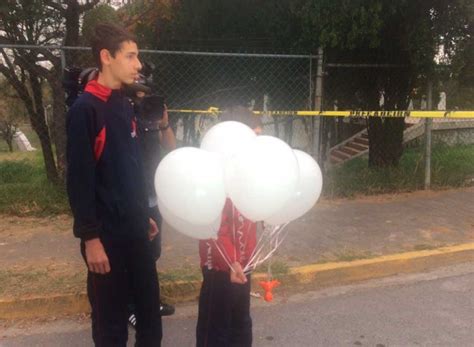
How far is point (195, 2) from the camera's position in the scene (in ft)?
25.8

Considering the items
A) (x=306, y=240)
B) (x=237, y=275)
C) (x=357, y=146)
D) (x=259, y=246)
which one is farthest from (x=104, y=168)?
(x=357, y=146)

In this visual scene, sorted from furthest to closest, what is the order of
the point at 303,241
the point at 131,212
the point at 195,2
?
1. the point at 195,2
2. the point at 303,241
3. the point at 131,212

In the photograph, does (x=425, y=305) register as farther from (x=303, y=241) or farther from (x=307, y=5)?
(x=307, y=5)

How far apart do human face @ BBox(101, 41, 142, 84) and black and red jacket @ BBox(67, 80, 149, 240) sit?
8 centimetres

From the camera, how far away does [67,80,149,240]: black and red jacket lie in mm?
2188

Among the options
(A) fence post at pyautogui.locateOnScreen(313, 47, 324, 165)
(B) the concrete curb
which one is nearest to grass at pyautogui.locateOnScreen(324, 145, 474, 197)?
(A) fence post at pyautogui.locateOnScreen(313, 47, 324, 165)

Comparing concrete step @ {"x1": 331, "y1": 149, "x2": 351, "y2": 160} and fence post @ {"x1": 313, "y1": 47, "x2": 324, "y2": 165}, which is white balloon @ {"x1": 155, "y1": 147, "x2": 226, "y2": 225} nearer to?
fence post @ {"x1": 313, "y1": 47, "x2": 324, "y2": 165}

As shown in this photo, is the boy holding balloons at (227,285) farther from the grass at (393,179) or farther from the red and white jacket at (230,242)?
the grass at (393,179)

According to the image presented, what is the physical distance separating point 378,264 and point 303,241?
81 cm

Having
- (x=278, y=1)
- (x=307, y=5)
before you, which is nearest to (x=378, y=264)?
(x=307, y=5)

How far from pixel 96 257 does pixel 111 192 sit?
31cm

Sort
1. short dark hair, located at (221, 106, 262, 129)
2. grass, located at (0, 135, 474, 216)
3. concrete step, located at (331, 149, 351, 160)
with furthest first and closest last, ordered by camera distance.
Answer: concrete step, located at (331, 149, 351, 160), grass, located at (0, 135, 474, 216), short dark hair, located at (221, 106, 262, 129)

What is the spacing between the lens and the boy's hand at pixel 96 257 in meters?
2.24

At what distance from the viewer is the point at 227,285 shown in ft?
8.70
